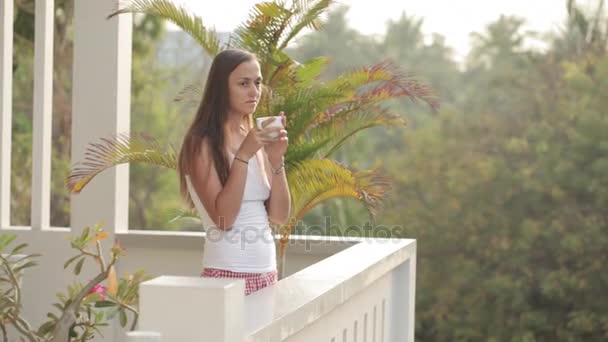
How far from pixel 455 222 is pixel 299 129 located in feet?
45.5

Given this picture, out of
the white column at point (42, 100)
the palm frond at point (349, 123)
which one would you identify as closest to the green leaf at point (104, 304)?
the palm frond at point (349, 123)

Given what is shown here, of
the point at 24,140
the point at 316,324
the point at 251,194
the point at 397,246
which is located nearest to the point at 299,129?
the point at 397,246

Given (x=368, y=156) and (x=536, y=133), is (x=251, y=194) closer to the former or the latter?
(x=536, y=133)

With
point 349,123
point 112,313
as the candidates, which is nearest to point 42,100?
point 349,123

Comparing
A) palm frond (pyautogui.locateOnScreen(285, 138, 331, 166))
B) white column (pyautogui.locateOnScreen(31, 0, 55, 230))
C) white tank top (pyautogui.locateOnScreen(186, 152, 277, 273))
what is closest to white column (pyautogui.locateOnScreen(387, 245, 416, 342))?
palm frond (pyautogui.locateOnScreen(285, 138, 331, 166))

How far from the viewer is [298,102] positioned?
203 inches

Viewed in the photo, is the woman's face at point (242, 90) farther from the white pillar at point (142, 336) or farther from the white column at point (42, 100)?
the white column at point (42, 100)

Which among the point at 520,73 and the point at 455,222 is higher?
the point at 520,73

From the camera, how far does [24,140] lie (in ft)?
56.6

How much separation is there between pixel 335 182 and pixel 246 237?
5.64 feet

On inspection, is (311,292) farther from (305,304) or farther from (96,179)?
(96,179)

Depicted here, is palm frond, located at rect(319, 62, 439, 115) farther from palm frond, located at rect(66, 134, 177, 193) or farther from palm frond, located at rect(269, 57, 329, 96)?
palm frond, located at rect(66, 134, 177, 193)

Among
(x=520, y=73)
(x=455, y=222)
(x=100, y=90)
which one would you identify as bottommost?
(x=455, y=222)

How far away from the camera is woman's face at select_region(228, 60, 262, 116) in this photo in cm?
361
